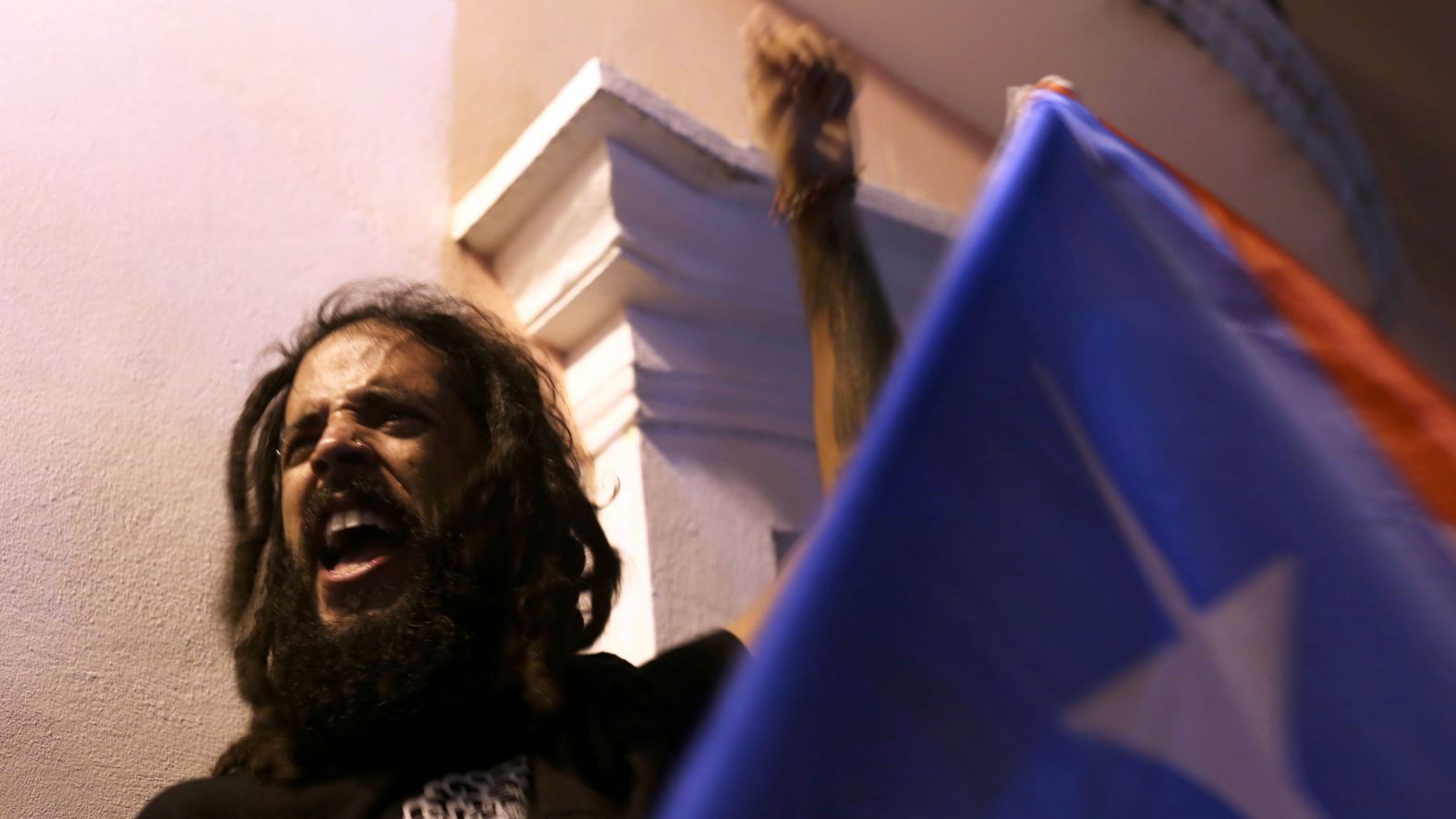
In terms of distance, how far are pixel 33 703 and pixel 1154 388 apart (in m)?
0.92

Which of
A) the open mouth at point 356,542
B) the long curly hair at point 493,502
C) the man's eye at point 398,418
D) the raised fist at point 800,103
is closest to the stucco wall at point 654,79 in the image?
the raised fist at point 800,103

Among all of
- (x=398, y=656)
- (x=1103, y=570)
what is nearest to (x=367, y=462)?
(x=398, y=656)

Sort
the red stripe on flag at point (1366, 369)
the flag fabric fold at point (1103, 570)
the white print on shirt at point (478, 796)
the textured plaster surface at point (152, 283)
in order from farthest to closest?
1. the textured plaster surface at point (152, 283)
2. the white print on shirt at point (478, 796)
3. the red stripe on flag at point (1366, 369)
4. the flag fabric fold at point (1103, 570)

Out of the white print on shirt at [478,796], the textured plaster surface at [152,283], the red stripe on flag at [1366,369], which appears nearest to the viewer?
the red stripe on flag at [1366,369]

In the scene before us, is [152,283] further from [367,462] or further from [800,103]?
[800,103]

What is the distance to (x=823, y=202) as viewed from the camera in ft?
4.54

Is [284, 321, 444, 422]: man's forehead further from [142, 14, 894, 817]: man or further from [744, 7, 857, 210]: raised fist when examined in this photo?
[744, 7, 857, 210]: raised fist

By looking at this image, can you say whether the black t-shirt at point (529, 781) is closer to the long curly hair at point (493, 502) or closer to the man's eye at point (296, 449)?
the long curly hair at point (493, 502)

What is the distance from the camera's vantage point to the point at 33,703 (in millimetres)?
1127

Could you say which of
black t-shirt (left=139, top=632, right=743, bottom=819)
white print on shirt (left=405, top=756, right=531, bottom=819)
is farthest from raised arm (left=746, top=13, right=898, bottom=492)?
white print on shirt (left=405, top=756, right=531, bottom=819)

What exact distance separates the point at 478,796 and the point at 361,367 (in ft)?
1.51

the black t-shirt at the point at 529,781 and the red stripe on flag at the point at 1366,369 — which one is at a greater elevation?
the red stripe on flag at the point at 1366,369

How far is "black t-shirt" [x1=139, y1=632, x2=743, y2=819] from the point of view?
0.99 meters

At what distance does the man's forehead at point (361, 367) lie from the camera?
128 cm
